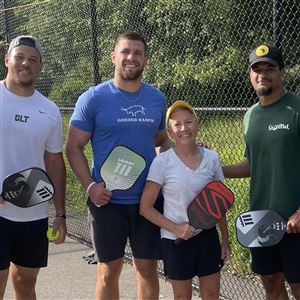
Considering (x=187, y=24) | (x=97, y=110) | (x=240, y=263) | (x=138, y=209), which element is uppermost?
(x=187, y=24)

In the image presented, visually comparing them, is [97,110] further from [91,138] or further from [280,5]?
[280,5]

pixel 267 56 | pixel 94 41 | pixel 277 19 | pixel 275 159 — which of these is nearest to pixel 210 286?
pixel 275 159

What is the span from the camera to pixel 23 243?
12.4ft

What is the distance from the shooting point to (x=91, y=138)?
3879mm

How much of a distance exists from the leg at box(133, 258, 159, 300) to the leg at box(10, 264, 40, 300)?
701mm

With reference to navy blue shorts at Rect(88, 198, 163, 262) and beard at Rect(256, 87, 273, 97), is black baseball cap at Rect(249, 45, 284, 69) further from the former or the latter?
navy blue shorts at Rect(88, 198, 163, 262)

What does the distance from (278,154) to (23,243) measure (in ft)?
5.79

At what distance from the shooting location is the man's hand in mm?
3393

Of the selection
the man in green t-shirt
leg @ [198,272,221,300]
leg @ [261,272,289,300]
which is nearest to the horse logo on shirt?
the man in green t-shirt

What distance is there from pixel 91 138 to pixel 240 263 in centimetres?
228

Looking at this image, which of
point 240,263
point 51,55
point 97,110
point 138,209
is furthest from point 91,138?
point 51,55

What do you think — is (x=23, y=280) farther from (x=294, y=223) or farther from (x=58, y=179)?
(x=294, y=223)

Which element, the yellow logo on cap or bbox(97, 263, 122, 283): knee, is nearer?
the yellow logo on cap

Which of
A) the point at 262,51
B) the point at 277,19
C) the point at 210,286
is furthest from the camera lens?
the point at 277,19
